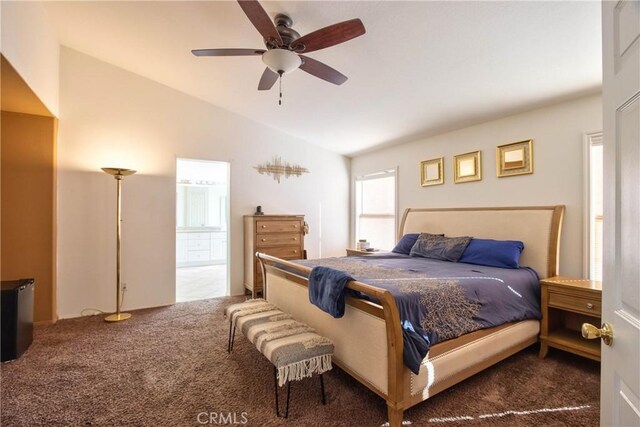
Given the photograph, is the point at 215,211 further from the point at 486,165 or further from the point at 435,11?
the point at 435,11

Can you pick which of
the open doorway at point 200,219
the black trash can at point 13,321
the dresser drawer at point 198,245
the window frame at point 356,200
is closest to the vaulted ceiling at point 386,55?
the window frame at point 356,200

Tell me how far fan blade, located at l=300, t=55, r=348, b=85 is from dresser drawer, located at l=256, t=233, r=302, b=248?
2.57 m

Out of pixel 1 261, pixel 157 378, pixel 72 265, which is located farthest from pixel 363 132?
pixel 1 261

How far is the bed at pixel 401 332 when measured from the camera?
Result: 5.47 ft

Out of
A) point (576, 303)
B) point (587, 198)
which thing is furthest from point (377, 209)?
point (576, 303)

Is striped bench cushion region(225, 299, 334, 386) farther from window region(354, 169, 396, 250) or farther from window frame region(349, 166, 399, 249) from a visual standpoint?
window region(354, 169, 396, 250)

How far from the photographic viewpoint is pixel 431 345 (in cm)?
185

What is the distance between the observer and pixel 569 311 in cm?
252

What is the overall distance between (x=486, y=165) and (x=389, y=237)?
6.47 ft

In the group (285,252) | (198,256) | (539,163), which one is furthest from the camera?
(198,256)

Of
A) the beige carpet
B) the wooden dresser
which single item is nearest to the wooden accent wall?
the beige carpet

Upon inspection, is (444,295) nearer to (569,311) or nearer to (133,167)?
(569,311)

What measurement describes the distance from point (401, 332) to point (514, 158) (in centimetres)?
276

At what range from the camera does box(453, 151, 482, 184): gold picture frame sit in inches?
145
